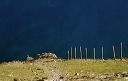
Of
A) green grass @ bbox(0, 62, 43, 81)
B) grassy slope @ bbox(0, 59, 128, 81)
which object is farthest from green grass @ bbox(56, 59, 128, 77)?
green grass @ bbox(0, 62, 43, 81)

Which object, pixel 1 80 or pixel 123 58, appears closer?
pixel 1 80

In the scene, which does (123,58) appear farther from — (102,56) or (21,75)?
(21,75)

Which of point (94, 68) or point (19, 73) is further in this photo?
point (94, 68)

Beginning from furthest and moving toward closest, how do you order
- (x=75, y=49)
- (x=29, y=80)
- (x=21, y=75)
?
(x=75, y=49) < (x=21, y=75) < (x=29, y=80)

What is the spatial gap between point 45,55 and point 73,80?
62.6m

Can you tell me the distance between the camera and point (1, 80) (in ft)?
107

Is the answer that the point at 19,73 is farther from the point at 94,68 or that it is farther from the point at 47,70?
the point at 94,68

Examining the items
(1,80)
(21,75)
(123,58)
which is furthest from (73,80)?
(123,58)

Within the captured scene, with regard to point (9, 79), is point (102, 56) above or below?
above

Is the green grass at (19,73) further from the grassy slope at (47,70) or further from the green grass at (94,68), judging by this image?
the green grass at (94,68)

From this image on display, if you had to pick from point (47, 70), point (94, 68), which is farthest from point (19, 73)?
point (94, 68)

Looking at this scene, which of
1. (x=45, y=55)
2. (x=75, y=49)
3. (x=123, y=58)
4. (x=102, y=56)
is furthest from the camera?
(x=45, y=55)

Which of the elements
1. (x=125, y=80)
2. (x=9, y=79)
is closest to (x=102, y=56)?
(x=9, y=79)

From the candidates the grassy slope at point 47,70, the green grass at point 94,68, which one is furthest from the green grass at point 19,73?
the green grass at point 94,68
